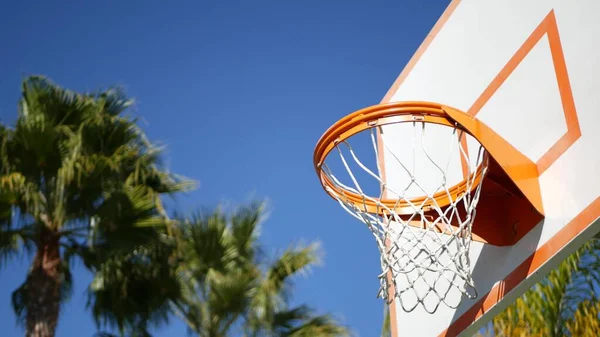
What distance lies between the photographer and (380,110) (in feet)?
10.4

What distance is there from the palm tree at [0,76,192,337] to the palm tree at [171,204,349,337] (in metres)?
0.62

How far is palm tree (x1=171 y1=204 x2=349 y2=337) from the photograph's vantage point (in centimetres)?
820

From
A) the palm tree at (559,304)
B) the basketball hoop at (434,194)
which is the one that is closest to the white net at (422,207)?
the basketball hoop at (434,194)

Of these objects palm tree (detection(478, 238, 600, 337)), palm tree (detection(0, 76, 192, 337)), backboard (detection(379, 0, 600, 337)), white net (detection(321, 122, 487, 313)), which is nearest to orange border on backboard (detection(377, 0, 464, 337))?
backboard (detection(379, 0, 600, 337))

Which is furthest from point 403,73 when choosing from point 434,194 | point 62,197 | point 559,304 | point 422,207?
point 62,197

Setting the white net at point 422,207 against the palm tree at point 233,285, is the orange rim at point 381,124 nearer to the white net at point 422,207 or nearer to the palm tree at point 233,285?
the white net at point 422,207

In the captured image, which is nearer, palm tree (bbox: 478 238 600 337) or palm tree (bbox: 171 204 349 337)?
palm tree (bbox: 478 238 600 337)

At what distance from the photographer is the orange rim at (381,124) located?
10.4 ft

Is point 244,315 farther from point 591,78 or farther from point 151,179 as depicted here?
point 591,78

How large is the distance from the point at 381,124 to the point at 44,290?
4753 mm

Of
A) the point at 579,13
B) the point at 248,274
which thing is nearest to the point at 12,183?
the point at 248,274

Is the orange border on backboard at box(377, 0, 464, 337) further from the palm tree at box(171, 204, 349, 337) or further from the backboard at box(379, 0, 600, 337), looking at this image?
the palm tree at box(171, 204, 349, 337)

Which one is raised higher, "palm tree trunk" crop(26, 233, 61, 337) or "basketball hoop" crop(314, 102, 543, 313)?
"palm tree trunk" crop(26, 233, 61, 337)

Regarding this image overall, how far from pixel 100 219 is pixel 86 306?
913mm
